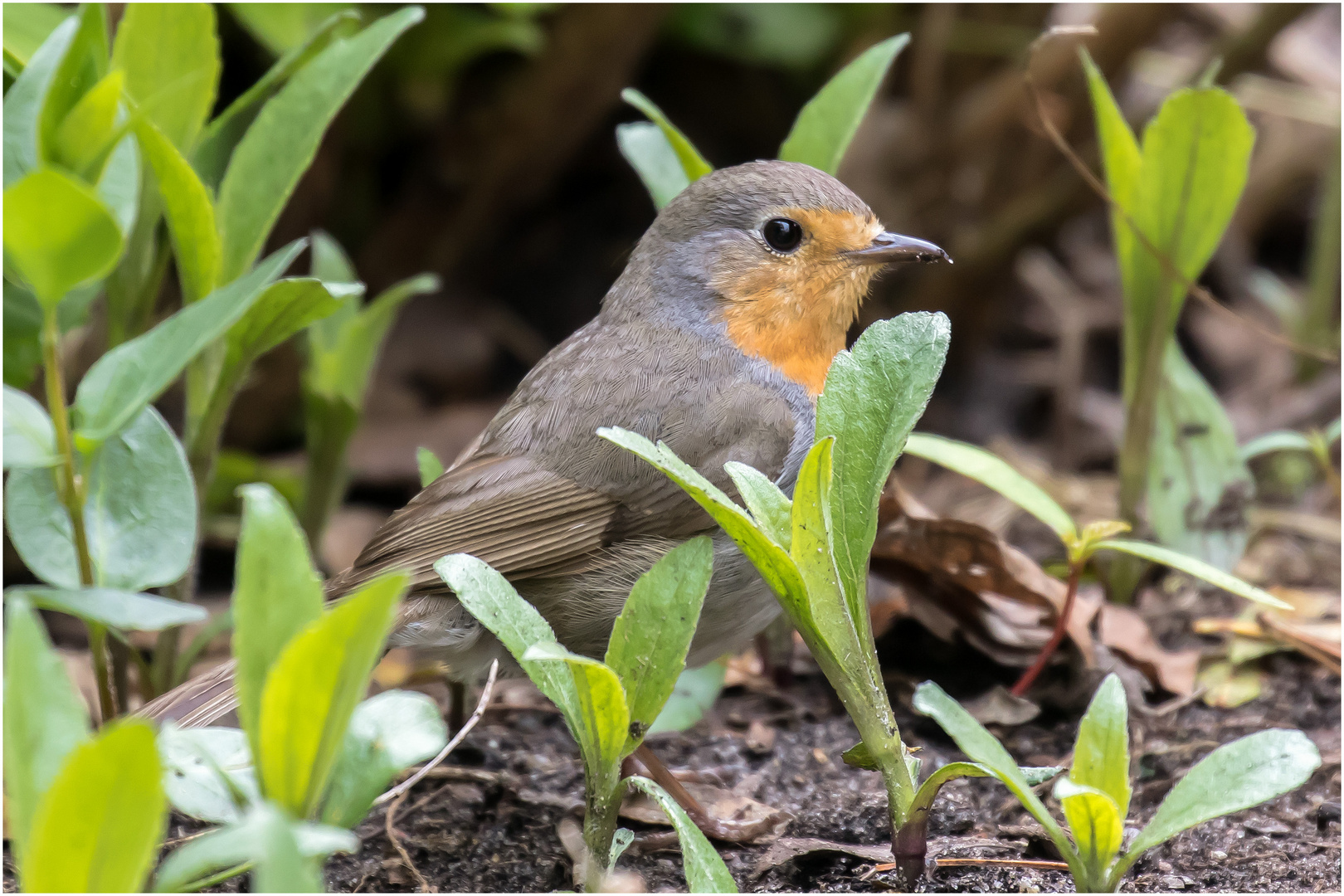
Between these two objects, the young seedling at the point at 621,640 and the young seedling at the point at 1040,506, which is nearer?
the young seedling at the point at 621,640

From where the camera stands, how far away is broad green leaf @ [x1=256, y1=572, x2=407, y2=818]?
138cm

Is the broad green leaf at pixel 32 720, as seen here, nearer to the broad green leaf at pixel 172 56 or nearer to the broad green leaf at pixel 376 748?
the broad green leaf at pixel 376 748

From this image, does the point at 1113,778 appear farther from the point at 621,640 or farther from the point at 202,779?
the point at 202,779

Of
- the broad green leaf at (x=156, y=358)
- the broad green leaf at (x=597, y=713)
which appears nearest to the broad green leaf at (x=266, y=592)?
the broad green leaf at (x=597, y=713)

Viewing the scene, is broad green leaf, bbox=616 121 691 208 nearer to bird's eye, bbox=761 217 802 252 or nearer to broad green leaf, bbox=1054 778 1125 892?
bird's eye, bbox=761 217 802 252

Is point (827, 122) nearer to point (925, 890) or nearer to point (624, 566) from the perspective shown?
point (624, 566)

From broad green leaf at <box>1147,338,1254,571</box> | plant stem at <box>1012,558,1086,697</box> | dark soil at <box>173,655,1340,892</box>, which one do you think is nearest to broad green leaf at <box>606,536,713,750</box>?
dark soil at <box>173,655,1340,892</box>

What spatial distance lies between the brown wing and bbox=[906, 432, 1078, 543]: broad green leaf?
0.65 metres

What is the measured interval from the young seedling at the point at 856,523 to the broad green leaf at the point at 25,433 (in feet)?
2.93

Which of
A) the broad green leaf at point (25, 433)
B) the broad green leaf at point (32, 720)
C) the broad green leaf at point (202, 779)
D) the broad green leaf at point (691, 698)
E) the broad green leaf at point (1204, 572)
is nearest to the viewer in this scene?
the broad green leaf at point (32, 720)

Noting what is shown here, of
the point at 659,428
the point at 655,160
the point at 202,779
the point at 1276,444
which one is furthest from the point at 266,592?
the point at 1276,444

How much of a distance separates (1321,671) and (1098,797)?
164 cm

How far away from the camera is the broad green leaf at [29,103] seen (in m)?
2.00

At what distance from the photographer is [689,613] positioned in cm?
187
